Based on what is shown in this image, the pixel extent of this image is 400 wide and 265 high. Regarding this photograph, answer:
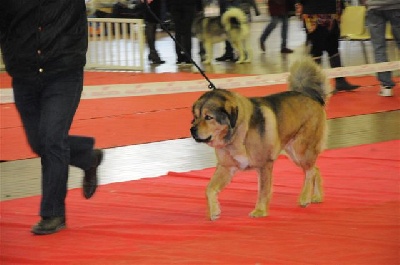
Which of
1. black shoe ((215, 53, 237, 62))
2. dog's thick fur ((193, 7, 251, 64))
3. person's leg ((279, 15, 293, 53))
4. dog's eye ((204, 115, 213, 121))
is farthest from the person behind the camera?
person's leg ((279, 15, 293, 53))

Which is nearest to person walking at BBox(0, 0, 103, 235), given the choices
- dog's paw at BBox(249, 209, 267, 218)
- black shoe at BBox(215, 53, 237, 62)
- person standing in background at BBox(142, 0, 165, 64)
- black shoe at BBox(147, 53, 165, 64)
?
dog's paw at BBox(249, 209, 267, 218)

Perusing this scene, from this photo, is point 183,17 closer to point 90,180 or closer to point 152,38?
point 152,38

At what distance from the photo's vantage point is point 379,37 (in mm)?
9789

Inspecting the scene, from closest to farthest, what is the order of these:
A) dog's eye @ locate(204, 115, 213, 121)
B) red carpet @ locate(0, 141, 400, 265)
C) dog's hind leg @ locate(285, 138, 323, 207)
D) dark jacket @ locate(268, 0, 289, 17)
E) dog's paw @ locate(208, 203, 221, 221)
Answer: red carpet @ locate(0, 141, 400, 265) < dog's eye @ locate(204, 115, 213, 121) < dog's paw @ locate(208, 203, 221, 221) < dog's hind leg @ locate(285, 138, 323, 207) < dark jacket @ locate(268, 0, 289, 17)

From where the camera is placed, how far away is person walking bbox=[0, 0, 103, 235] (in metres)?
4.44

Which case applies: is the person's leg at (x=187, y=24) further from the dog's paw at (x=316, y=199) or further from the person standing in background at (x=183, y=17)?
the dog's paw at (x=316, y=199)

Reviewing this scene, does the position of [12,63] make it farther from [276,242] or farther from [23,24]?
[276,242]

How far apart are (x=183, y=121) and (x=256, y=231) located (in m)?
4.17

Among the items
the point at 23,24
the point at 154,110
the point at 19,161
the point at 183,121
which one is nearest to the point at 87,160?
the point at 23,24

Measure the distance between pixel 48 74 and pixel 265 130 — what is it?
128 cm

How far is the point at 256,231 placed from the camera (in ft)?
14.6

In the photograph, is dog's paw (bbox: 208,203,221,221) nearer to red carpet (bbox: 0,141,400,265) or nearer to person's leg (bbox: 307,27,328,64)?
red carpet (bbox: 0,141,400,265)

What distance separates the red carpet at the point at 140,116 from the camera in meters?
7.67

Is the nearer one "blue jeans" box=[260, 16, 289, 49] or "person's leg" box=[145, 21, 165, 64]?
"person's leg" box=[145, 21, 165, 64]
